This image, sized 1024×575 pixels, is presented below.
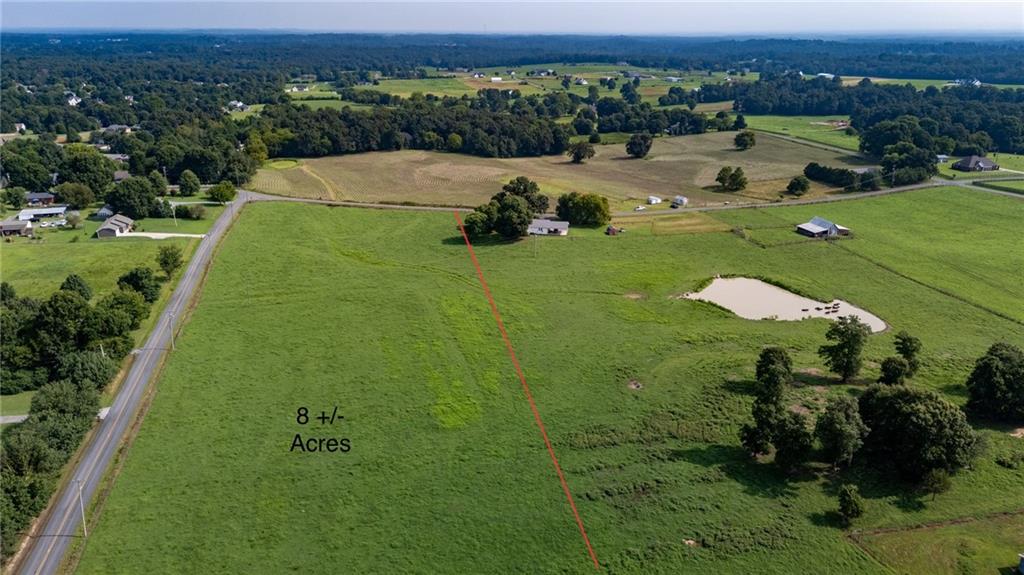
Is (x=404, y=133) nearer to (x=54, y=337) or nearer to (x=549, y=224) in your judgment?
(x=549, y=224)

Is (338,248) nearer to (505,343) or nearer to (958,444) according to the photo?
(505,343)

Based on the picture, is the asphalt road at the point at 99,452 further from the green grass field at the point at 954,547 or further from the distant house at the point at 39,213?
the green grass field at the point at 954,547

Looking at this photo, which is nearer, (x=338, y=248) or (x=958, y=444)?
(x=958, y=444)

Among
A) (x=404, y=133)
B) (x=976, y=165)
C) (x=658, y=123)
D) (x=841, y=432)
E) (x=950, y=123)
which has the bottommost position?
(x=841, y=432)

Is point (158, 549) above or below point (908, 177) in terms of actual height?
below

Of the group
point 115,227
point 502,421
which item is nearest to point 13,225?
point 115,227

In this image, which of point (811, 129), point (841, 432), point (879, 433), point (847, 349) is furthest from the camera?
point (811, 129)

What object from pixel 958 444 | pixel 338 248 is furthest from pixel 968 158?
pixel 338 248

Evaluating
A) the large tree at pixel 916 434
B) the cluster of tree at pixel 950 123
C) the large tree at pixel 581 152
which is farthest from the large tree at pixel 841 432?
the cluster of tree at pixel 950 123
